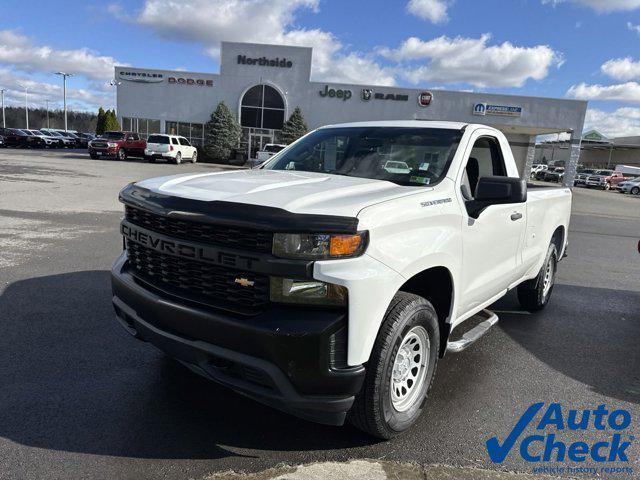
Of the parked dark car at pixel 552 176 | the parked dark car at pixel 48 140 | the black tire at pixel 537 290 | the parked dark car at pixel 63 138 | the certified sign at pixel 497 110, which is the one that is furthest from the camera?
the parked dark car at pixel 552 176

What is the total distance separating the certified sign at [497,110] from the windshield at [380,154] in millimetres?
36758

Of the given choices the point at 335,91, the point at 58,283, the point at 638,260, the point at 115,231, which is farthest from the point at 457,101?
the point at 58,283

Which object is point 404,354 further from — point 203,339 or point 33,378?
point 33,378

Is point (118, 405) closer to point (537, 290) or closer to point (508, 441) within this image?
point (508, 441)

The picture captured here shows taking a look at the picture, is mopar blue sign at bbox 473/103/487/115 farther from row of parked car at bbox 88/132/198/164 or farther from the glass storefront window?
row of parked car at bbox 88/132/198/164

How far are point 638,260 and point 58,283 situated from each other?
9.79 meters

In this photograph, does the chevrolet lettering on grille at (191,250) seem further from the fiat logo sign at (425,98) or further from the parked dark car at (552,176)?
the parked dark car at (552,176)

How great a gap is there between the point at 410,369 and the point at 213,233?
148cm

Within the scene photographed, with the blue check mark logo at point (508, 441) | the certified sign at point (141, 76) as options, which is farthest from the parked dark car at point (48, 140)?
the blue check mark logo at point (508, 441)

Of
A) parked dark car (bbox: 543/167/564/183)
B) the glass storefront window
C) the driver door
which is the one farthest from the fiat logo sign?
the driver door

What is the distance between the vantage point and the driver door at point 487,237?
3.52 metres

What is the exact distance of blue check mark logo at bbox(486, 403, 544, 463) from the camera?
297cm

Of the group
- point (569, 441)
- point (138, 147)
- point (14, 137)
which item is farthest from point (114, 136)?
point (569, 441)

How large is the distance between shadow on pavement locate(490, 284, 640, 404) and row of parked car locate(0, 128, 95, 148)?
47.6 m
